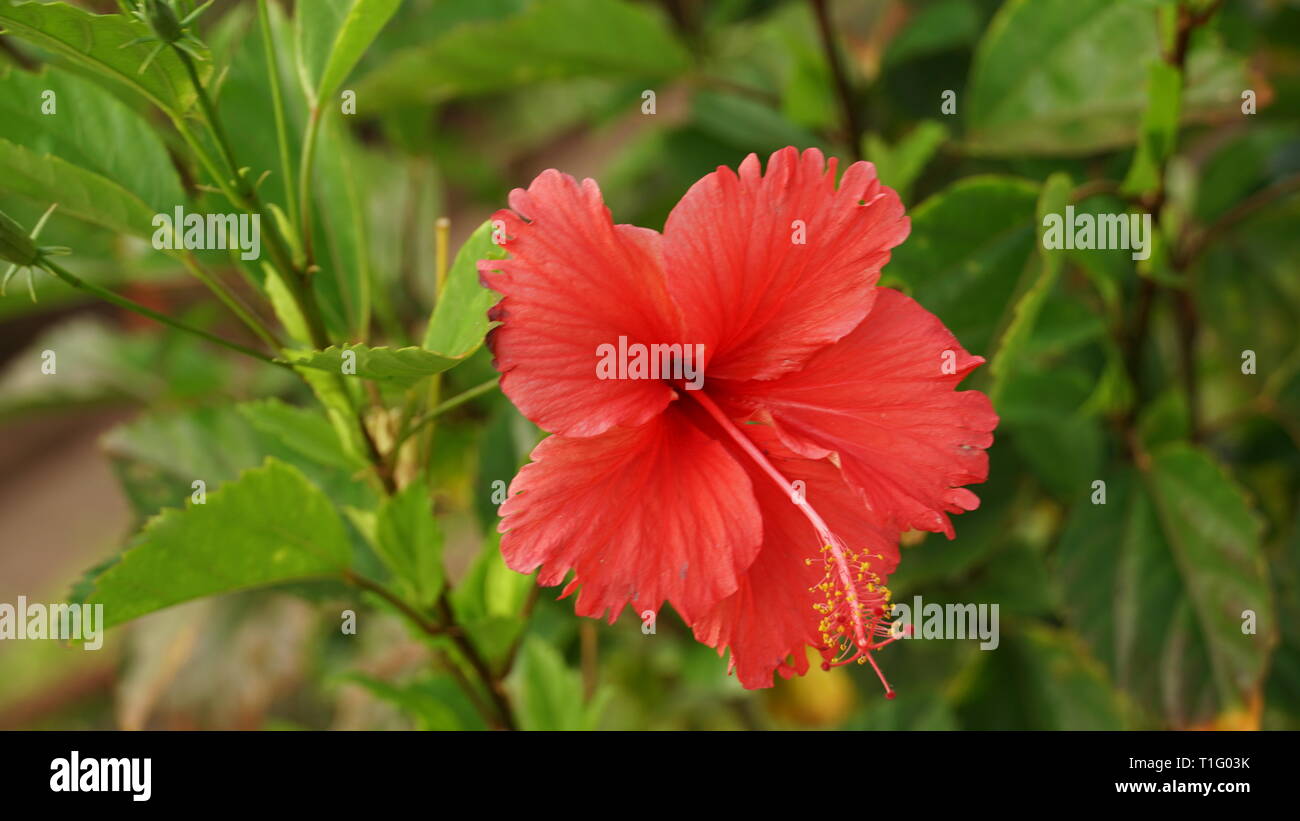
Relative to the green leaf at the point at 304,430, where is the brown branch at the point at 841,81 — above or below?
above

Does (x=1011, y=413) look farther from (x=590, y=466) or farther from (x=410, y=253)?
(x=410, y=253)

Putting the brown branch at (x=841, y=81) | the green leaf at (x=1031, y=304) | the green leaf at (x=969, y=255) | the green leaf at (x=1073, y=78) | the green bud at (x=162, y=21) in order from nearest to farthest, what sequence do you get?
the green bud at (x=162, y=21), the green leaf at (x=1031, y=304), the green leaf at (x=969, y=255), the green leaf at (x=1073, y=78), the brown branch at (x=841, y=81)

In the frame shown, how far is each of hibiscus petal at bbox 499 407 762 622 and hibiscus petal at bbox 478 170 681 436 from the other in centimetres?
2

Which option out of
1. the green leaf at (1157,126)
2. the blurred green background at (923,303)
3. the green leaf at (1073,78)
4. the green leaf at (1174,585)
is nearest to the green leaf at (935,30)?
the blurred green background at (923,303)

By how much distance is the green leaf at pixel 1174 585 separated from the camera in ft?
2.56

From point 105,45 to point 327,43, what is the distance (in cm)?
14

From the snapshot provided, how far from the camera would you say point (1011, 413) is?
0.88 m

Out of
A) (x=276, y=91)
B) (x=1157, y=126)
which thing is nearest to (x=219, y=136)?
(x=276, y=91)

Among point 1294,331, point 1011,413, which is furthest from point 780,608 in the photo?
point 1294,331

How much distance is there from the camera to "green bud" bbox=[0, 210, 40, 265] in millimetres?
464

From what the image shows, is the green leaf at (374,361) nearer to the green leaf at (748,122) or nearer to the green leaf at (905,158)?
the green leaf at (905,158)

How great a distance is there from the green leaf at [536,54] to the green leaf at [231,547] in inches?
18.0

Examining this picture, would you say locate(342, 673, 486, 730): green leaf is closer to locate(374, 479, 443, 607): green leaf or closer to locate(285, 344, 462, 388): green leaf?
locate(374, 479, 443, 607): green leaf
